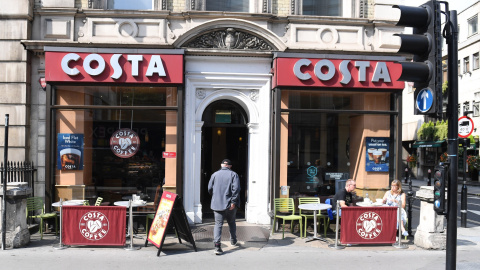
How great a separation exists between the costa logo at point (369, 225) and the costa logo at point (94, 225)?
483 cm

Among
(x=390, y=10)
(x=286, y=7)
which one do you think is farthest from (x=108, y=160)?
(x=390, y=10)

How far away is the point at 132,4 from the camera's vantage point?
35.3 feet

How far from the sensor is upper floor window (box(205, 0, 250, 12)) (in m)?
10.9

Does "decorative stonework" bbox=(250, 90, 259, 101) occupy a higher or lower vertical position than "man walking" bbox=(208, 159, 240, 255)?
higher

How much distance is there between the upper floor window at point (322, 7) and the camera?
11.1 m

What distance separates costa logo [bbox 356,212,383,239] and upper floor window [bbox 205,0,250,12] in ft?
19.5

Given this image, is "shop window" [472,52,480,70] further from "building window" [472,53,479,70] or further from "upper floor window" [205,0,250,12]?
"upper floor window" [205,0,250,12]

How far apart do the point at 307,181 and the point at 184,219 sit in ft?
13.0

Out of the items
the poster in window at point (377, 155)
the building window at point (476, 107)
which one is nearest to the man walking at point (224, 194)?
the poster in window at point (377, 155)

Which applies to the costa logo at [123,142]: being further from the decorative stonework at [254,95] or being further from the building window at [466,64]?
the building window at [466,64]

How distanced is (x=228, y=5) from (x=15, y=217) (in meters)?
6.92

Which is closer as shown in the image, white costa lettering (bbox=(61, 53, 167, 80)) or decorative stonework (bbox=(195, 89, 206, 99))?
white costa lettering (bbox=(61, 53, 167, 80))

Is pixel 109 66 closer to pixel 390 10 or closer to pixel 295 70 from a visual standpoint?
pixel 295 70

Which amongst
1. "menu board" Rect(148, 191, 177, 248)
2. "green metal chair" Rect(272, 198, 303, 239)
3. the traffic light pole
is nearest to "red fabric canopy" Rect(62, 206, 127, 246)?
"menu board" Rect(148, 191, 177, 248)
